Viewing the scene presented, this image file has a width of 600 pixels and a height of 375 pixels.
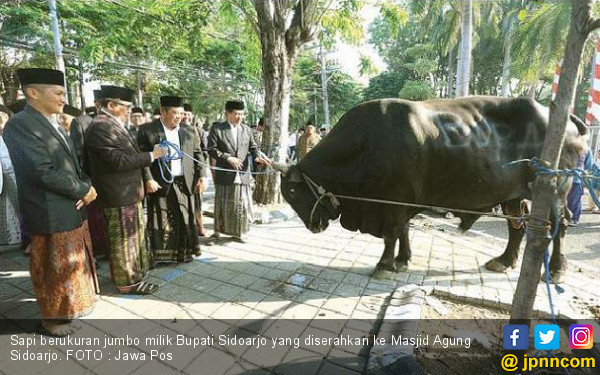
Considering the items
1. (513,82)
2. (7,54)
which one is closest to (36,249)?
(7,54)

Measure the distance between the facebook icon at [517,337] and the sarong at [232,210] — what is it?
3.83m

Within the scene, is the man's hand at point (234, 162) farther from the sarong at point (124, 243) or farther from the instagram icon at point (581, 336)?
the instagram icon at point (581, 336)

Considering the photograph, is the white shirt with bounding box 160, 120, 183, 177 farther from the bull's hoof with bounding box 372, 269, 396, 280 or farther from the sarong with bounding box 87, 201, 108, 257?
the bull's hoof with bounding box 372, 269, 396, 280

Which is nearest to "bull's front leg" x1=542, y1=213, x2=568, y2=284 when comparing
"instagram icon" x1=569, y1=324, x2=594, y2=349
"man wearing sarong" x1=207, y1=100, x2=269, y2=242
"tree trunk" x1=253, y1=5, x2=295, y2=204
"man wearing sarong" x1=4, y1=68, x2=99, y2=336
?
"instagram icon" x1=569, y1=324, x2=594, y2=349

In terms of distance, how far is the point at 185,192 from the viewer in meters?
4.54

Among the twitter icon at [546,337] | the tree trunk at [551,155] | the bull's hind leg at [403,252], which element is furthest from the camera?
the bull's hind leg at [403,252]

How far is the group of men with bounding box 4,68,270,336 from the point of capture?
2875 millimetres

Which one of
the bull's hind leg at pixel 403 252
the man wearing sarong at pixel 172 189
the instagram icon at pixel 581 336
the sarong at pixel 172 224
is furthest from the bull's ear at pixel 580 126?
the sarong at pixel 172 224

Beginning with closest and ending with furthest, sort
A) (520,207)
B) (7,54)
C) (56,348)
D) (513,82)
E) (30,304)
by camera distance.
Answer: (56,348) < (30,304) < (520,207) < (7,54) < (513,82)

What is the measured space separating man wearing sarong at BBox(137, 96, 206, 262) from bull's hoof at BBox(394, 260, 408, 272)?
8.69 feet

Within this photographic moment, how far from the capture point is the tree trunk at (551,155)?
1979 millimetres

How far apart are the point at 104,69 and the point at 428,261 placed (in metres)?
16.9

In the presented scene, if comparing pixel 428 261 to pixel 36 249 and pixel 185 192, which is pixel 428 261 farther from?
pixel 36 249

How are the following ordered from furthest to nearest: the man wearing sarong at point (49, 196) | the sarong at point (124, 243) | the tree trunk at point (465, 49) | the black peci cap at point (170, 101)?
the tree trunk at point (465, 49), the black peci cap at point (170, 101), the sarong at point (124, 243), the man wearing sarong at point (49, 196)
